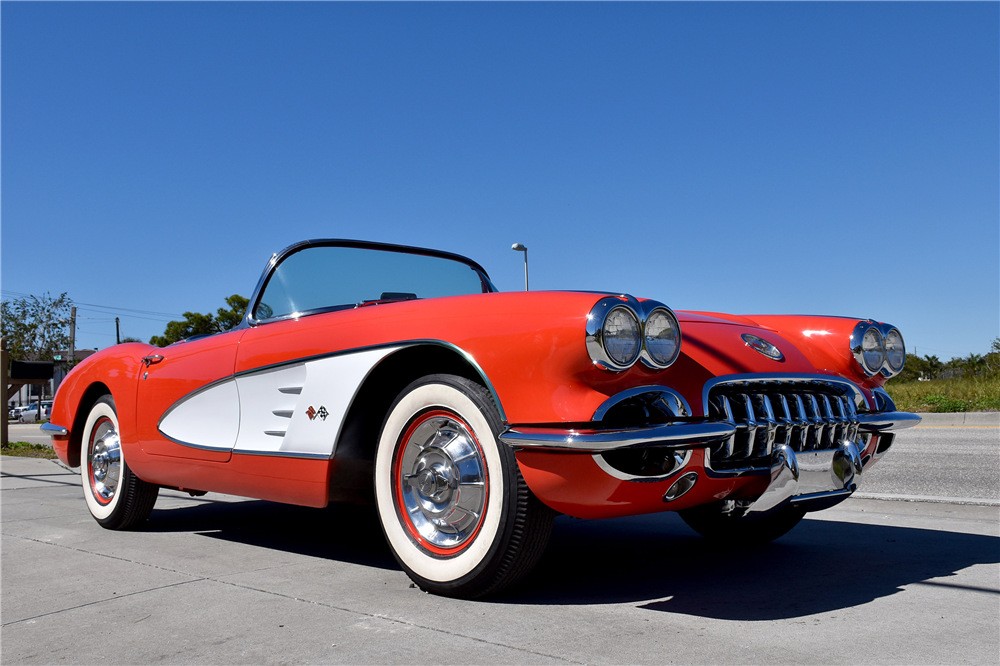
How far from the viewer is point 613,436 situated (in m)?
2.20

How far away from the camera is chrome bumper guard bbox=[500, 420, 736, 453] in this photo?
2.20 metres

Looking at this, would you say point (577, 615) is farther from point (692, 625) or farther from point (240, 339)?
point (240, 339)

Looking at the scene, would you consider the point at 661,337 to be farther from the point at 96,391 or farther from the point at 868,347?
the point at 96,391

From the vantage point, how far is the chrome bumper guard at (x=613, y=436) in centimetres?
220

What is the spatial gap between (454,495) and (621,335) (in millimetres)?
822

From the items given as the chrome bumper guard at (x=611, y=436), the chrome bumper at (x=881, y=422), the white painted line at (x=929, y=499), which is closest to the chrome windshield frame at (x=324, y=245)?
the chrome bumper guard at (x=611, y=436)

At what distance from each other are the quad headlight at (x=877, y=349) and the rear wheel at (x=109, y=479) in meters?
3.80

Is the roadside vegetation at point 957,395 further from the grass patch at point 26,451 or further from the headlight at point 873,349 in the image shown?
the grass patch at point 26,451

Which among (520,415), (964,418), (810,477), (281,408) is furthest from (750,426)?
(964,418)

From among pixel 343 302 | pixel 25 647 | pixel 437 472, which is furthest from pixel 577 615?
pixel 343 302

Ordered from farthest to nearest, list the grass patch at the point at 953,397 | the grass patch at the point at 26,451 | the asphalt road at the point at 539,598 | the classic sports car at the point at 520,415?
the grass patch at the point at 953,397, the grass patch at the point at 26,451, the classic sports car at the point at 520,415, the asphalt road at the point at 539,598

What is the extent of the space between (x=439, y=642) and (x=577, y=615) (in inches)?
18.9

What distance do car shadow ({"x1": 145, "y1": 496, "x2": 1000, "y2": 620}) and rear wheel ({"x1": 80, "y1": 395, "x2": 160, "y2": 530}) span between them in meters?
0.24

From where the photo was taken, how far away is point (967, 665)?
1.91m
